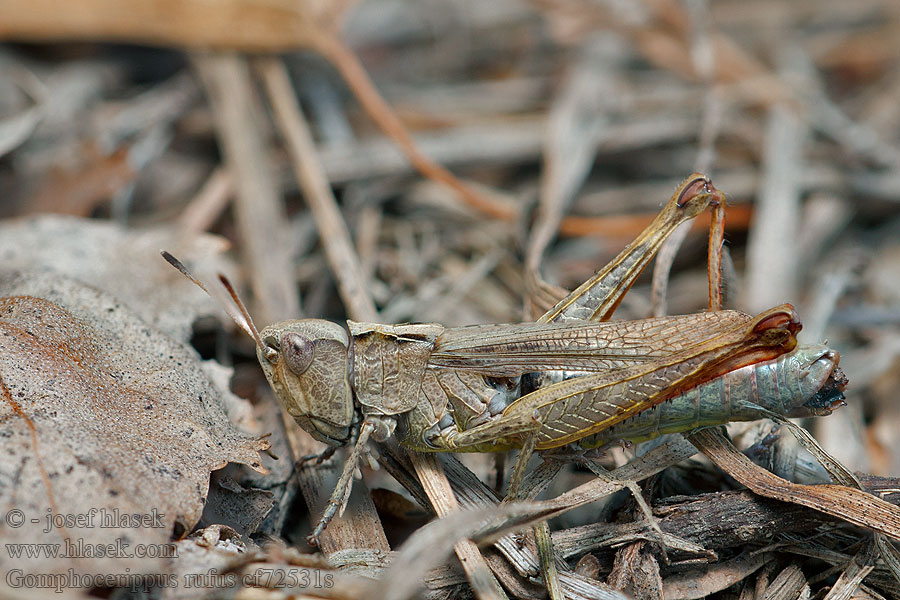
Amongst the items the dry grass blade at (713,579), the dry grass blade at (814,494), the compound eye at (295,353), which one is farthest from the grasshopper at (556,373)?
the dry grass blade at (713,579)

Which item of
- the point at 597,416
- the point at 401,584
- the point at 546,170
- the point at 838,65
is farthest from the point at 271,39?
the point at 838,65

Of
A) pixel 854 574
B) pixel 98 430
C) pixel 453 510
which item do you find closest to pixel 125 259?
pixel 98 430

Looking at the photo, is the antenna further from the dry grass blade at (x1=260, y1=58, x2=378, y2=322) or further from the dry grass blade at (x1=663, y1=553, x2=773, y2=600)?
the dry grass blade at (x1=663, y1=553, x2=773, y2=600)

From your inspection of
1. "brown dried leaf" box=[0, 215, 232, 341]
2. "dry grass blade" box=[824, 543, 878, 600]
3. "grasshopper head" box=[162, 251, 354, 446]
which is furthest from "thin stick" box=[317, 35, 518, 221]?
"dry grass blade" box=[824, 543, 878, 600]

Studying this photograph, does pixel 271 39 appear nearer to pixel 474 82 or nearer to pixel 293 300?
pixel 474 82

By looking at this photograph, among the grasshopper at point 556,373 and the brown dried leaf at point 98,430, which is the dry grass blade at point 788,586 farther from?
the brown dried leaf at point 98,430

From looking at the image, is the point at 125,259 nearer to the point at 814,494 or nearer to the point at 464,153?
the point at 464,153
